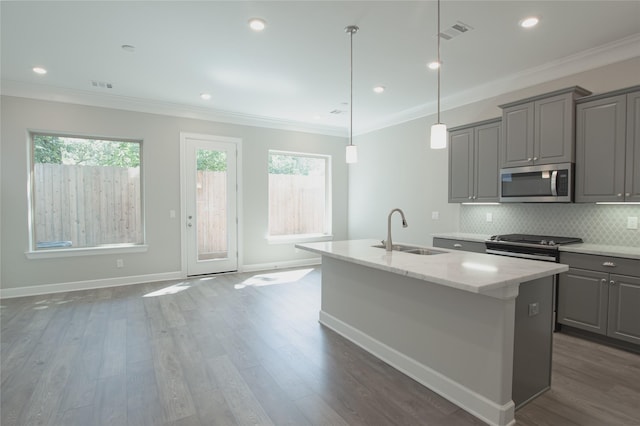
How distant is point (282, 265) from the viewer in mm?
6508

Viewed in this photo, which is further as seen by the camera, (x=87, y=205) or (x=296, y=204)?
(x=296, y=204)

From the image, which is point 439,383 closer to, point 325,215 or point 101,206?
point 325,215

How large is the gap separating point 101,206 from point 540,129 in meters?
6.05

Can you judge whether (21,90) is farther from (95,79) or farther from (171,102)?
(171,102)

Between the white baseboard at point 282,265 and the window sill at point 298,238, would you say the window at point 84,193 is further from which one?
the window sill at point 298,238

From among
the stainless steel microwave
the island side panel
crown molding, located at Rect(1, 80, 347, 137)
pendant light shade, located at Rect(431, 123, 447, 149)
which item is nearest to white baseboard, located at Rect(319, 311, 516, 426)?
the island side panel

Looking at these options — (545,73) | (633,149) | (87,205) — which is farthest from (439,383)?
(87,205)

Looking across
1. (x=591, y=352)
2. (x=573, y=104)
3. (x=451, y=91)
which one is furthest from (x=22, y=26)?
(x=591, y=352)

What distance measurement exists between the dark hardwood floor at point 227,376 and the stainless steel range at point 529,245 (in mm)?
840

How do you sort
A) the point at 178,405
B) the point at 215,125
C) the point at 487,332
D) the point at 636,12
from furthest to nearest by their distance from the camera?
1. the point at 215,125
2. the point at 636,12
3. the point at 178,405
4. the point at 487,332

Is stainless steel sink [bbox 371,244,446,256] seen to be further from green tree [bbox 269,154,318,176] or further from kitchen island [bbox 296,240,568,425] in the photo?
green tree [bbox 269,154,318,176]

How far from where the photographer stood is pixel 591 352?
290 cm

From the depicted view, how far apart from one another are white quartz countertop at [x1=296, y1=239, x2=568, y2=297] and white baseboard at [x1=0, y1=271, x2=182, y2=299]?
12.3ft

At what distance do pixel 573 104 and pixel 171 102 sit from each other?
17.8 feet
